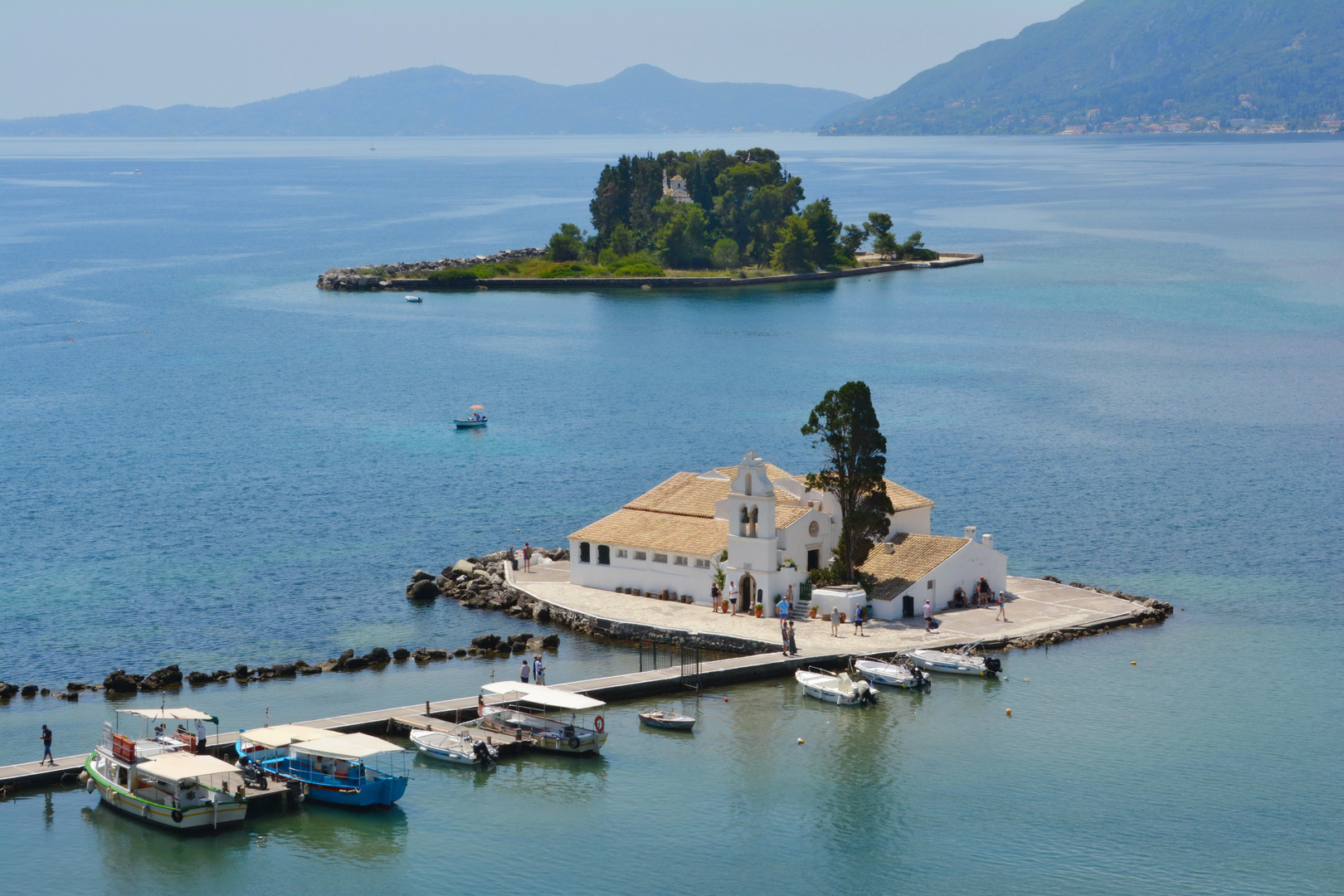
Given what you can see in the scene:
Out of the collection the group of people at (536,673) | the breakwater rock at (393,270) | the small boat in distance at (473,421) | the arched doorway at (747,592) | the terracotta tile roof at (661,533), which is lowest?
the group of people at (536,673)

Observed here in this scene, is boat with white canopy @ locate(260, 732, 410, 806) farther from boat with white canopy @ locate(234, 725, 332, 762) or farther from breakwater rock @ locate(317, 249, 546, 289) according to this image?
breakwater rock @ locate(317, 249, 546, 289)

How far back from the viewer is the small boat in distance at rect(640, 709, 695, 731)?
4612 centimetres

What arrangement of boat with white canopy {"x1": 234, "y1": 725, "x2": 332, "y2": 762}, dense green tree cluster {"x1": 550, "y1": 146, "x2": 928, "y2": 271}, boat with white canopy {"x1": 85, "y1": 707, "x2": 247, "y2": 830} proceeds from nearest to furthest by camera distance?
boat with white canopy {"x1": 85, "y1": 707, "x2": 247, "y2": 830}, boat with white canopy {"x1": 234, "y1": 725, "x2": 332, "y2": 762}, dense green tree cluster {"x1": 550, "y1": 146, "x2": 928, "y2": 271}

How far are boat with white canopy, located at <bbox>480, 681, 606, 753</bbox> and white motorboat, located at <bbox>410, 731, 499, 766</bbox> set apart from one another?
129 cm

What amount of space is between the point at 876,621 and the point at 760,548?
4658mm

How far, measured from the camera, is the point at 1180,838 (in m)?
38.8

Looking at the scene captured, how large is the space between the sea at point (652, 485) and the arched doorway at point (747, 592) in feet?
14.7

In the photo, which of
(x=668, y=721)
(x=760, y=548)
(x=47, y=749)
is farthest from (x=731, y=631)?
(x=47, y=749)

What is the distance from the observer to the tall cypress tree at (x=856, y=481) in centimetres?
5525

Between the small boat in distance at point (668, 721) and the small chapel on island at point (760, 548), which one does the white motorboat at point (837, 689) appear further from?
the small chapel on island at point (760, 548)

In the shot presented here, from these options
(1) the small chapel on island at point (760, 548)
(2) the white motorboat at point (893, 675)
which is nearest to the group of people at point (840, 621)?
(1) the small chapel on island at point (760, 548)

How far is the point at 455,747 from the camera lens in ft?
144

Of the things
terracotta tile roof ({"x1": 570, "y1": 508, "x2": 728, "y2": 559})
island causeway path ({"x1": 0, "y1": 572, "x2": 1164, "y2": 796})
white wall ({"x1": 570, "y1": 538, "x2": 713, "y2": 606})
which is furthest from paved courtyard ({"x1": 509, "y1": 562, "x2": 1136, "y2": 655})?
terracotta tile roof ({"x1": 570, "y1": 508, "x2": 728, "y2": 559})

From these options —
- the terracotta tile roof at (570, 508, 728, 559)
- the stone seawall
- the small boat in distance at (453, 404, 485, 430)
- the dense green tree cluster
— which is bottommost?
the terracotta tile roof at (570, 508, 728, 559)
